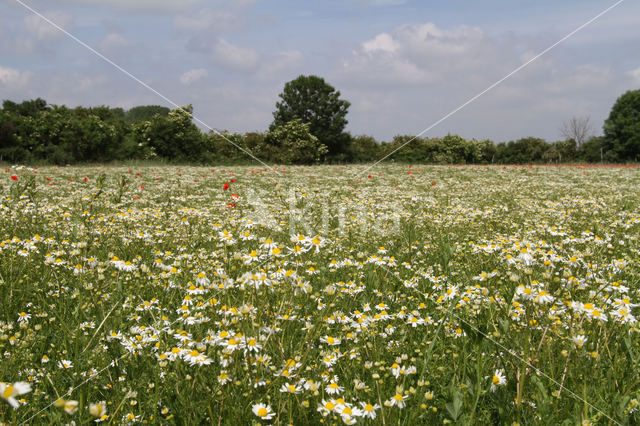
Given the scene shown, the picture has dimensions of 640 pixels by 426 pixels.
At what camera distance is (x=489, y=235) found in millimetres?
5617

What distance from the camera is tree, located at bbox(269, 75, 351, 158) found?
2356 inches

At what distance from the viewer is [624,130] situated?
56.2 meters

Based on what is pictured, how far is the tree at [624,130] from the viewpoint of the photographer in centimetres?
5494

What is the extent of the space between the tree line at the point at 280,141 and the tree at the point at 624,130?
4.7 inches

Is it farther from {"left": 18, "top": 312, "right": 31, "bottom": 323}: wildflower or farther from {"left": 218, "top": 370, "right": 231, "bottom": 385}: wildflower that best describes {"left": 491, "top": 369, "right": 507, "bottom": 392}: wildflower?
{"left": 18, "top": 312, "right": 31, "bottom": 323}: wildflower

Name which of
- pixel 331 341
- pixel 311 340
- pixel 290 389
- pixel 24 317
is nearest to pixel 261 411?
pixel 290 389

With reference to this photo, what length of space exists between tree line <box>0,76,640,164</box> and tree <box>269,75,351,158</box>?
16cm

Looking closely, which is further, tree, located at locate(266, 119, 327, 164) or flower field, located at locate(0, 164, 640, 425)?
tree, located at locate(266, 119, 327, 164)

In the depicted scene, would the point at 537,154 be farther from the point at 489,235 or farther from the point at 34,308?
the point at 34,308

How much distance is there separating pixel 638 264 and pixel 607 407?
7.93 feet

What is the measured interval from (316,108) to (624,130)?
151ft

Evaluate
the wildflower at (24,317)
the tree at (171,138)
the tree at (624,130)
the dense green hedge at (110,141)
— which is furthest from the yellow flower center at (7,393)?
the tree at (624,130)

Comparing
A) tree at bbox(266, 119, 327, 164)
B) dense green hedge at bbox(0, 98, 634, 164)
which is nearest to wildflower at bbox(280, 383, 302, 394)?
dense green hedge at bbox(0, 98, 634, 164)

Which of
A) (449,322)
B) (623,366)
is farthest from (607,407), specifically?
(449,322)
